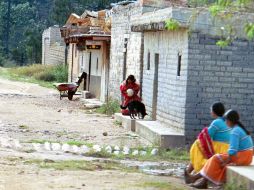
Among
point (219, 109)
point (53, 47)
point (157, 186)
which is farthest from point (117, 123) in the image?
point (53, 47)

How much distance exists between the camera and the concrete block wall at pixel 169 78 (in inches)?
639

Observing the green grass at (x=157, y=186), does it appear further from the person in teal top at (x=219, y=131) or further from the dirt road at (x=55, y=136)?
the person in teal top at (x=219, y=131)

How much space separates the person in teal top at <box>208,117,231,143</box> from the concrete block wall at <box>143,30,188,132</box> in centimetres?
486

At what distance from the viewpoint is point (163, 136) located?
15773mm

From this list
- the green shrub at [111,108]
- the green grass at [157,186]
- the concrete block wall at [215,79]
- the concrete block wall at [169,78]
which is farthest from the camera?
the green shrub at [111,108]

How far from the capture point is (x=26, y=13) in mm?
85188

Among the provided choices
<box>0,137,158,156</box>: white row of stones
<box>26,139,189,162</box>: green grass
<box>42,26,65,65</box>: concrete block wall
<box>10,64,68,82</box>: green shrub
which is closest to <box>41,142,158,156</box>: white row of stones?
<box>0,137,158,156</box>: white row of stones

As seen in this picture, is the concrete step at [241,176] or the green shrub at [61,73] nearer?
the concrete step at [241,176]

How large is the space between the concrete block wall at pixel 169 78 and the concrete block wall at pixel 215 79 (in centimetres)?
19

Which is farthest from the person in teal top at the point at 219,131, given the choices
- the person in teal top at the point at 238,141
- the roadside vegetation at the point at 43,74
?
the roadside vegetation at the point at 43,74

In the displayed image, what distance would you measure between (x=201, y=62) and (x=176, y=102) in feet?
4.11

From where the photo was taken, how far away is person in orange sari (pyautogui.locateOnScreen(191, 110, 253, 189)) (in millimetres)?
10477

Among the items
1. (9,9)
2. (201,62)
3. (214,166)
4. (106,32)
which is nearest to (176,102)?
(201,62)

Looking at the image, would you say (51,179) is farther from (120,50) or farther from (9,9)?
(9,9)
